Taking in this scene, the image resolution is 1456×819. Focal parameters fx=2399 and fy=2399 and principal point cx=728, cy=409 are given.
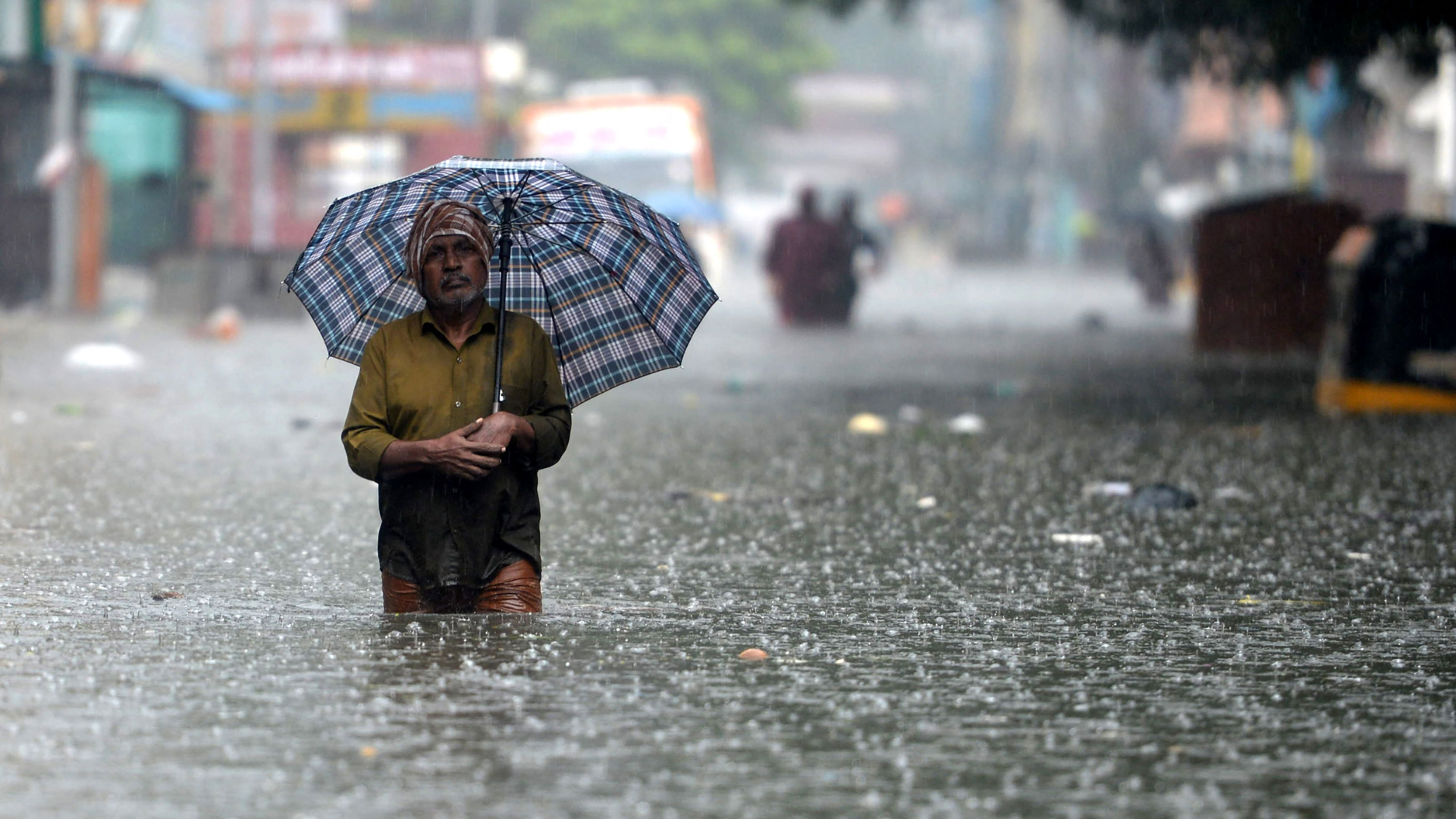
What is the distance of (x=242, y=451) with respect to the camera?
37.0 ft

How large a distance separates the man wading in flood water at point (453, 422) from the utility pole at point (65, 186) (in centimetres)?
1820

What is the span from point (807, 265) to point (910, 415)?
497 inches

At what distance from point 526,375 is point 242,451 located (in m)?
5.65

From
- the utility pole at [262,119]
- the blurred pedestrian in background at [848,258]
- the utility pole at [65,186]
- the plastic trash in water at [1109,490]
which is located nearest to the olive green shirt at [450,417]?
the plastic trash in water at [1109,490]

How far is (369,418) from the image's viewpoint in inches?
231

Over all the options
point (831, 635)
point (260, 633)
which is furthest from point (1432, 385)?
point (260, 633)

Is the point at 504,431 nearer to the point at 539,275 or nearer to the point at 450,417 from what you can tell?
the point at 450,417

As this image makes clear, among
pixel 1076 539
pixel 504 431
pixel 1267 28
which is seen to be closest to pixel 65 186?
pixel 1267 28

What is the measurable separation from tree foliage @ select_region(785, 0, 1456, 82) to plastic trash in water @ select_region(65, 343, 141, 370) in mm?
7270

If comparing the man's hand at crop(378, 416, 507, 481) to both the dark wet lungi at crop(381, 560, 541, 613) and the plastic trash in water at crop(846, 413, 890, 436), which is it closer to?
the dark wet lungi at crop(381, 560, 541, 613)

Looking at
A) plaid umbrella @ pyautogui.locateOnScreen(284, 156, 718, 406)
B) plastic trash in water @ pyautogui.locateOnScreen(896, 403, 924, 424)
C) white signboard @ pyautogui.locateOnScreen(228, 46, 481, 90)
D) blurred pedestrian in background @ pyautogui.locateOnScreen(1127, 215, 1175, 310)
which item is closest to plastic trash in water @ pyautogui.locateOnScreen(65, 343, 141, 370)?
plastic trash in water @ pyautogui.locateOnScreen(896, 403, 924, 424)

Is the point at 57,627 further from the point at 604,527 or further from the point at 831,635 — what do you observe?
the point at 604,527

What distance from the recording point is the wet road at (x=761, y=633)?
4.59m

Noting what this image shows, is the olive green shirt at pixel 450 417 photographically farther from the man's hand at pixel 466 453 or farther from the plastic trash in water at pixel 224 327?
the plastic trash in water at pixel 224 327
